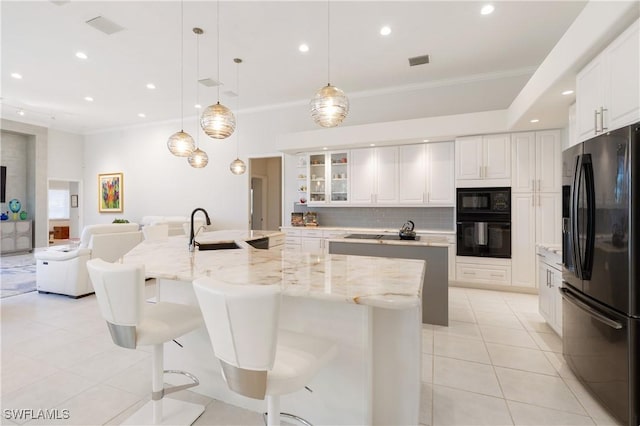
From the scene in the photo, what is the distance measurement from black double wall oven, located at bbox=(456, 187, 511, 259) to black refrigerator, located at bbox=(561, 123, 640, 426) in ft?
7.71

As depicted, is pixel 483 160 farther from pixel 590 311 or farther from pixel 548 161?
pixel 590 311

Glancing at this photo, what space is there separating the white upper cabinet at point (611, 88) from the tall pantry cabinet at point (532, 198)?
2061mm

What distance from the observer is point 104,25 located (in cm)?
381

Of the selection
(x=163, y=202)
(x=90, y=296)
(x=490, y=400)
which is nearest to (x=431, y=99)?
(x=490, y=400)

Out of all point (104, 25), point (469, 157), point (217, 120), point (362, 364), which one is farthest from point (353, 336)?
point (104, 25)

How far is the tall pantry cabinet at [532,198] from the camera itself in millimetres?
4336

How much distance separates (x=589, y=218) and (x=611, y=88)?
0.93 metres

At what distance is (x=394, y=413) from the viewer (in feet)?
5.56

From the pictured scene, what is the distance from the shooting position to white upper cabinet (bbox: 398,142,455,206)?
5.00m

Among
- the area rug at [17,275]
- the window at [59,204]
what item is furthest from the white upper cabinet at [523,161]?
the window at [59,204]

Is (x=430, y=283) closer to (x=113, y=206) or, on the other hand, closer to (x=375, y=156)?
(x=375, y=156)

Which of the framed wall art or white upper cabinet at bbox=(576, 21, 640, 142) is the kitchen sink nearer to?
white upper cabinet at bbox=(576, 21, 640, 142)

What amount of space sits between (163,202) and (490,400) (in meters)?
8.34

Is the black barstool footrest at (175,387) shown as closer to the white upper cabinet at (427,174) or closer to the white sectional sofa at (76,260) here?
the white sectional sofa at (76,260)
